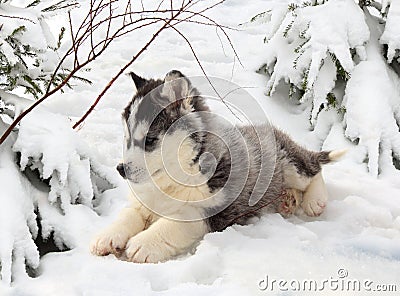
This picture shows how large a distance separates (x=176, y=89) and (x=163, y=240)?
2.94 ft

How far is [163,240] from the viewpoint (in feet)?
11.1

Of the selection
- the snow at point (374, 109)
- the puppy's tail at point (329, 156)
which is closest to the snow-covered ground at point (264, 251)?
the snow at point (374, 109)

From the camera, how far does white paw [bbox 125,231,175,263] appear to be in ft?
10.8

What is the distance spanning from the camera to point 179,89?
140 inches

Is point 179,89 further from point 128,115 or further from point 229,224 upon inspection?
point 229,224

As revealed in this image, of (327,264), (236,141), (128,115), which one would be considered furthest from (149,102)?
(327,264)

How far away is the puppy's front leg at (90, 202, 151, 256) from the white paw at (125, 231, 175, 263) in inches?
3.1

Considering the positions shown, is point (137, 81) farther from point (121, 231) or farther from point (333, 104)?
point (333, 104)

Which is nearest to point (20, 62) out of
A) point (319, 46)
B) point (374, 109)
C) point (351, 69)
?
point (319, 46)

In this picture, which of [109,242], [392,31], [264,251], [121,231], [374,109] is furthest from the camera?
[392,31]

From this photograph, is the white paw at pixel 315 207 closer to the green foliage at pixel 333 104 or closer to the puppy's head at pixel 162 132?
the puppy's head at pixel 162 132

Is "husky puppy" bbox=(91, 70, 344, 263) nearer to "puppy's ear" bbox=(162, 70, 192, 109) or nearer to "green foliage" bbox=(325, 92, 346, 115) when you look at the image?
"puppy's ear" bbox=(162, 70, 192, 109)

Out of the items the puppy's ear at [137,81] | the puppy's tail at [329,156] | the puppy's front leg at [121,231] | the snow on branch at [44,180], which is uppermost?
the puppy's ear at [137,81]

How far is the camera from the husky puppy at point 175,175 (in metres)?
3.42
